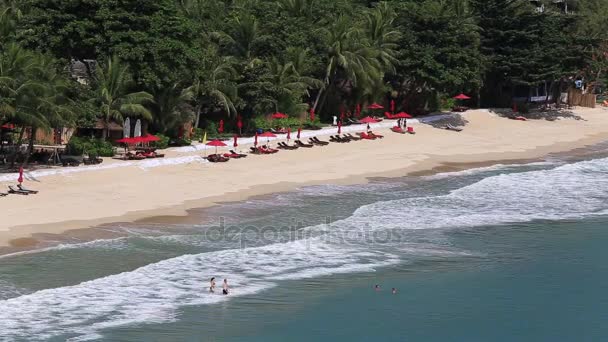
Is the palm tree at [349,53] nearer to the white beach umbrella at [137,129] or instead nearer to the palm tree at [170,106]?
the palm tree at [170,106]

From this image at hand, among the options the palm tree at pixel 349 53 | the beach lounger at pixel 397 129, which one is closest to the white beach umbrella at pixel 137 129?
the palm tree at pixel 349 53

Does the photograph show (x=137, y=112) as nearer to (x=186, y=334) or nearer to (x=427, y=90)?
(x=186, y=334)

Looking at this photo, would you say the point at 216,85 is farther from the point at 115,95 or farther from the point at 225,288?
the point at 225,288

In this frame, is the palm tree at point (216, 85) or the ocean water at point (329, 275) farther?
the palm tree at point (216, 85)

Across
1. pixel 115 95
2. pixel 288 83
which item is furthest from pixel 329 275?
pixel 288 83

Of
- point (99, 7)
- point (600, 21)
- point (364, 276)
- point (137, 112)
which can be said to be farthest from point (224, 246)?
point (600, 21)

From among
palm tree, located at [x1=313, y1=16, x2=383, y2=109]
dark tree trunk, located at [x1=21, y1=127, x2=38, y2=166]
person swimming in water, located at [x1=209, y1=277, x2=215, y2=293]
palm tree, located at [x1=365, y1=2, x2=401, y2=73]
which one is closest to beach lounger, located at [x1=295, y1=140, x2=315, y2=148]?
palm tree, located at [x1=313, y1=16, x2=383, y2=109]

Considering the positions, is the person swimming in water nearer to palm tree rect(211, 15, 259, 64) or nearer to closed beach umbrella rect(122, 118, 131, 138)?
closed beach umbrella rect(122, 118, 131, 138)
